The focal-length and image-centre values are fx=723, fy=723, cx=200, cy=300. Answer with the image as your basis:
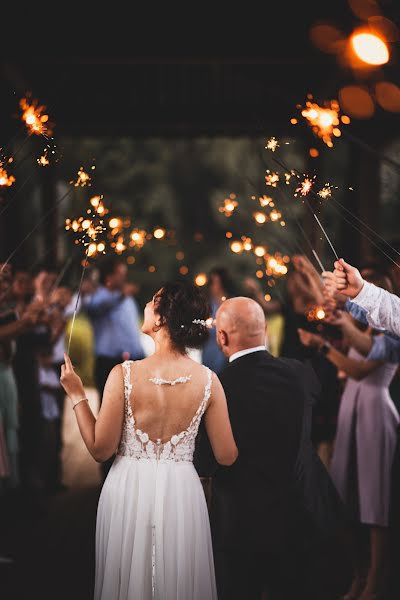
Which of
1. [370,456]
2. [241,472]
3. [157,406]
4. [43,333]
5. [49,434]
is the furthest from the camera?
[49,434]

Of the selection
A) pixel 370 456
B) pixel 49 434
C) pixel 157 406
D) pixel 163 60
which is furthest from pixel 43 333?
pixel 157 406

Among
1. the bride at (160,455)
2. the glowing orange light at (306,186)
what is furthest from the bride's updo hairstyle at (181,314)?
the glowing orange light at (306,186)

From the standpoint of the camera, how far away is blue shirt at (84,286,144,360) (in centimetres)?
657

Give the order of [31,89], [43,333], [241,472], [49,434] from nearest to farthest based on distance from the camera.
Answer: [241,472] → [43,333] → [49,434] → [31,89]

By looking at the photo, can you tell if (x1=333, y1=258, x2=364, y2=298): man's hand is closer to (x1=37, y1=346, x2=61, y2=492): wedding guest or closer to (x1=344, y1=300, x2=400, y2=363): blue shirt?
(x1=344, y1=300, x2=400, y2=363): blue shirt

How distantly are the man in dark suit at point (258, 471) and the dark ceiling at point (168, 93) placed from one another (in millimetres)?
2520

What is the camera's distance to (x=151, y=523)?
2.59 meters

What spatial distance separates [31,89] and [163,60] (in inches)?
115

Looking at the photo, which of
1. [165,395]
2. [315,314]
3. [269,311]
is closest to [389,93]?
[315,314]

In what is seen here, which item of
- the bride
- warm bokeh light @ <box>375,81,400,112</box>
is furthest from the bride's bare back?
warm bokeh light @ <box>375,81,400,112</box>

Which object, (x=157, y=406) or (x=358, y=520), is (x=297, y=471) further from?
(x=358, y=520)

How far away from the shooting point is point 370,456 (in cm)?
394

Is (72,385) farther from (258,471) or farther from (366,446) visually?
(366,446)

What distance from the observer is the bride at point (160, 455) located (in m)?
2.51
